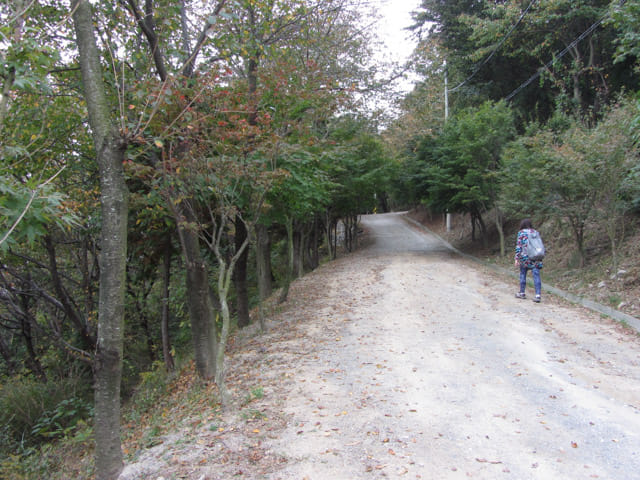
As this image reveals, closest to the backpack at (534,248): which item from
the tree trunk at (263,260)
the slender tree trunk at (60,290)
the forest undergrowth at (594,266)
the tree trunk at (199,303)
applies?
the forest undergrowth at (594,266)

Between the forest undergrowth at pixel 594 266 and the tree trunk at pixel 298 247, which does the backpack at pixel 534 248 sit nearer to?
the forest undergrowth at pixel 594 266

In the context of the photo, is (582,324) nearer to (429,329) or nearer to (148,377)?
(429,329)

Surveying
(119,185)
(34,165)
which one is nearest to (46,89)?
(119,185)

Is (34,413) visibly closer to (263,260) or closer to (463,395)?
(263,260)

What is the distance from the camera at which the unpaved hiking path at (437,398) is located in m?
3.56

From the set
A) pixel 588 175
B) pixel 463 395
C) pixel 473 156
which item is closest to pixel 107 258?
pixel 463 395

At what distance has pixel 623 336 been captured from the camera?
6969mm

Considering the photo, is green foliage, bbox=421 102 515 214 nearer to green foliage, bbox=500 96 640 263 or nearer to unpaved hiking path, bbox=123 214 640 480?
green foliage, bbox=500 96 640 263

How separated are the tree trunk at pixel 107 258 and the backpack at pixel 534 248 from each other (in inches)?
342

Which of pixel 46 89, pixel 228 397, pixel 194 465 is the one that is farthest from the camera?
pixel 228 397

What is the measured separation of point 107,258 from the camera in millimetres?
3766

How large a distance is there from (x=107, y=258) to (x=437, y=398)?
3.79m

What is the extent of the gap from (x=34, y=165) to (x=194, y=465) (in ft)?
18.8

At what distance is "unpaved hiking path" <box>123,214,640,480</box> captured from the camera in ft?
11.7
